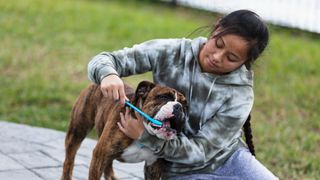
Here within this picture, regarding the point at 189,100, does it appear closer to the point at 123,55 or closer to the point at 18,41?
the point at 123,55

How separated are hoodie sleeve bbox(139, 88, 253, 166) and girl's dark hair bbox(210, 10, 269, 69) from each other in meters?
0.31

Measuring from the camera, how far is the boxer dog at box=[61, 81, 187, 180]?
3.31 metres

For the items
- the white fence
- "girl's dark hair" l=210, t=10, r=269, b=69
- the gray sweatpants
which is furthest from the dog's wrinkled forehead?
the white fence

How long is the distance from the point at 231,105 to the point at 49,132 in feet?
9.76

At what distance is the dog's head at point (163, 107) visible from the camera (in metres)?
3.26

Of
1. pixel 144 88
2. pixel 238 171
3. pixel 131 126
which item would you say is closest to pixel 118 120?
pixel 131 126

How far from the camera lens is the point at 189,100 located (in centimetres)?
375

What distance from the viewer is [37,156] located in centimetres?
530

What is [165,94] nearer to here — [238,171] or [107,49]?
[238,171]

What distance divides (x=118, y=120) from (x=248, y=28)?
0.93m

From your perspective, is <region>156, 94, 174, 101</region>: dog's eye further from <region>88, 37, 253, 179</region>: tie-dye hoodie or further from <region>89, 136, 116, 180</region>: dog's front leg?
<region>89, 136, 116, 180</region>: dog's front leg

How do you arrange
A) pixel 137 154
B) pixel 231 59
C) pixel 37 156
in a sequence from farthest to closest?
pixel 37 156 → pixel 137 154 → pixel 231 59

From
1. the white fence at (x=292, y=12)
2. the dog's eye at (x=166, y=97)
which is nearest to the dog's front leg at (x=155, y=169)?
the dog's eye at (x=166, y=97)

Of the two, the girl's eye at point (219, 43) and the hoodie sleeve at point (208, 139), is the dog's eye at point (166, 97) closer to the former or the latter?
the hoodie sleeve at point (208, 139)
